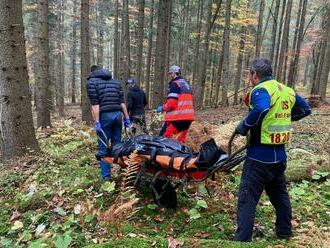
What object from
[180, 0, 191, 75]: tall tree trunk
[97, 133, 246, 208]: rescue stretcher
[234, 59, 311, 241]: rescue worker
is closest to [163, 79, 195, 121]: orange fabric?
[97, 133, 246, 208]: rescue stretcher

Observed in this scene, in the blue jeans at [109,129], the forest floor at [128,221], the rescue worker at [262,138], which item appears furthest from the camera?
the blue jeans at [109,129]

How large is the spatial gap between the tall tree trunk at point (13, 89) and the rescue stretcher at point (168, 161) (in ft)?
8.85

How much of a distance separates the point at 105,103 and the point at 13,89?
2001 mm

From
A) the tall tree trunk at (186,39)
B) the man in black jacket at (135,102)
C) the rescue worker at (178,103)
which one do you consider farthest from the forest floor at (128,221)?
the tall tree trunk at (186,39)

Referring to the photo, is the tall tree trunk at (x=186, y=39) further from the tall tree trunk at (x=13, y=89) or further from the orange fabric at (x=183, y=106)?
the tall tree trunk at (x=13, y=89)

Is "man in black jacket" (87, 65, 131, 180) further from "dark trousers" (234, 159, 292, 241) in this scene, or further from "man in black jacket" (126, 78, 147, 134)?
"man in black jacket" (126, 78, 147, 134)

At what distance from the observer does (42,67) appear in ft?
41.7

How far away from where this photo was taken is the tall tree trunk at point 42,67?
41.2ft

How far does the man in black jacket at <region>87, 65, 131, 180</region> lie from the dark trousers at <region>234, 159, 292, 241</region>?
301 centimetres

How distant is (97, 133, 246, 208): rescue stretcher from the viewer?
5090mm

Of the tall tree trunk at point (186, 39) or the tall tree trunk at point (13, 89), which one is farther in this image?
the tall tree trunk at point (186, 39)

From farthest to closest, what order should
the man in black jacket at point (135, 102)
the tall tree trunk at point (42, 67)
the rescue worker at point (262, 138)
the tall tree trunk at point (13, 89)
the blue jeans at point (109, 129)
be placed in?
1. the man in black jacket at point (135, 102)
2. the tall tree trunk at point (42, 67)
3. the tall tree trunk at point (13, 89)
4. the blue jeans at point (109, 129)
5. the rescue worker at point (262, 138)

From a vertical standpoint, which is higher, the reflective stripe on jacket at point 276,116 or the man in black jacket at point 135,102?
the reflective stripe on jacket at point 276,116

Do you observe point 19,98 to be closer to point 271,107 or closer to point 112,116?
point 112,116
